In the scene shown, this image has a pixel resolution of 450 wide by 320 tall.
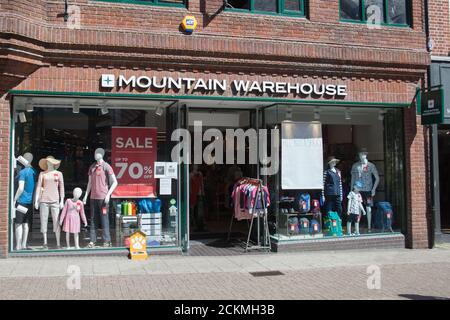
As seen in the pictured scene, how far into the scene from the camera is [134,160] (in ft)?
35.6

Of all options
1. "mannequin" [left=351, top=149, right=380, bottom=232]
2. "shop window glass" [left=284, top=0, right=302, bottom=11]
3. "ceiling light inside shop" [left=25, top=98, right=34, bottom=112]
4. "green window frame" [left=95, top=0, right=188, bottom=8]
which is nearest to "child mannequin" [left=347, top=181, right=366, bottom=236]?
"mannequin" [left=351, top=149, right=380, bottom=232]

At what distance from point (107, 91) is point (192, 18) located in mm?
2355

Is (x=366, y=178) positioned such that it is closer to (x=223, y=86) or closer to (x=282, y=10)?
(x=223, y=86)

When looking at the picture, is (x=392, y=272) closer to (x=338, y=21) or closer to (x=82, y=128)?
(x=338, y=21)

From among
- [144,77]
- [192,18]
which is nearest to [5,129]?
[144,77]

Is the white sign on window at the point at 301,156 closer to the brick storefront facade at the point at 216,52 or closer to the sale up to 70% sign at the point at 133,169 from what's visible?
the brick storefront facade at the point at 216,52

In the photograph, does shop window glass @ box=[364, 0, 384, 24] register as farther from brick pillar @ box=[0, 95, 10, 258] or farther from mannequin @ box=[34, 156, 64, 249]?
brick pillar @ box=[0, 95, 10, 258]

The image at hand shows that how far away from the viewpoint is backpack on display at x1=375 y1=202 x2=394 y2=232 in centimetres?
1209

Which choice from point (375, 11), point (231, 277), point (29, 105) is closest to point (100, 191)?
point (29, 105)

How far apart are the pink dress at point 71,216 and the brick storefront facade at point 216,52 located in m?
1.14

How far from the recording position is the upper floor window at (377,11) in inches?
469

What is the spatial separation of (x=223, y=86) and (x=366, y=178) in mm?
4318

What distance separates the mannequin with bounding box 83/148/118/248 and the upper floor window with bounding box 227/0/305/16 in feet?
14.5

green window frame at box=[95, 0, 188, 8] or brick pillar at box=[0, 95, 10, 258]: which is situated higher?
green window frame at box=[95, 0, 188, 8]
